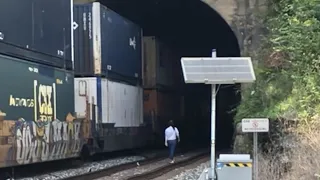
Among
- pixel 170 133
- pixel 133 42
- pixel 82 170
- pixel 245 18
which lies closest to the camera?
pixel 82 170

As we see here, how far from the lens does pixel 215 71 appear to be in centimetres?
952

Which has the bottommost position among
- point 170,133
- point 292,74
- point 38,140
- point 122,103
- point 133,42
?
point 170,133

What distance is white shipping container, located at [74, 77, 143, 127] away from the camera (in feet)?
67.6

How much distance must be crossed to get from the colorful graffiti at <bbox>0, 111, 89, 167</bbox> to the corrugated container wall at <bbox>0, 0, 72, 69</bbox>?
1.61m

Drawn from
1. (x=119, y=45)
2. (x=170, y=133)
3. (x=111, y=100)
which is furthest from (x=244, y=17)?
(x=111, y=100)

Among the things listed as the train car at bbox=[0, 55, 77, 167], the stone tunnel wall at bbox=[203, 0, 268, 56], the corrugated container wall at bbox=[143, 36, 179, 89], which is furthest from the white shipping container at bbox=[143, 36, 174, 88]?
the train car at bbox=[0, 55, 77, 167]

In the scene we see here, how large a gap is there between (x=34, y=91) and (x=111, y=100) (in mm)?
7167

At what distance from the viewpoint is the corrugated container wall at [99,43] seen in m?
21.1

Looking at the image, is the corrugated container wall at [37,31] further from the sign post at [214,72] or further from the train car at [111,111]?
the sign post at [214,72]

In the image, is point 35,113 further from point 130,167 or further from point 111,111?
point 111,111

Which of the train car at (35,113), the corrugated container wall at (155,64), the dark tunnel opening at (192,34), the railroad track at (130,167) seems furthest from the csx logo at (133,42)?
Answer: the train car at (35,113)

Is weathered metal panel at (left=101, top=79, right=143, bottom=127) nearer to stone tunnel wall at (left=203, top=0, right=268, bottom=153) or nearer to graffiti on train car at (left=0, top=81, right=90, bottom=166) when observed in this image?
graffiti on train car at (left=0, top=81, right=90, bottom=166)

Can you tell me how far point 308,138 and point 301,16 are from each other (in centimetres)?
725

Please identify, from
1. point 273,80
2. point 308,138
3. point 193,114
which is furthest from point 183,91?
point 308,138
